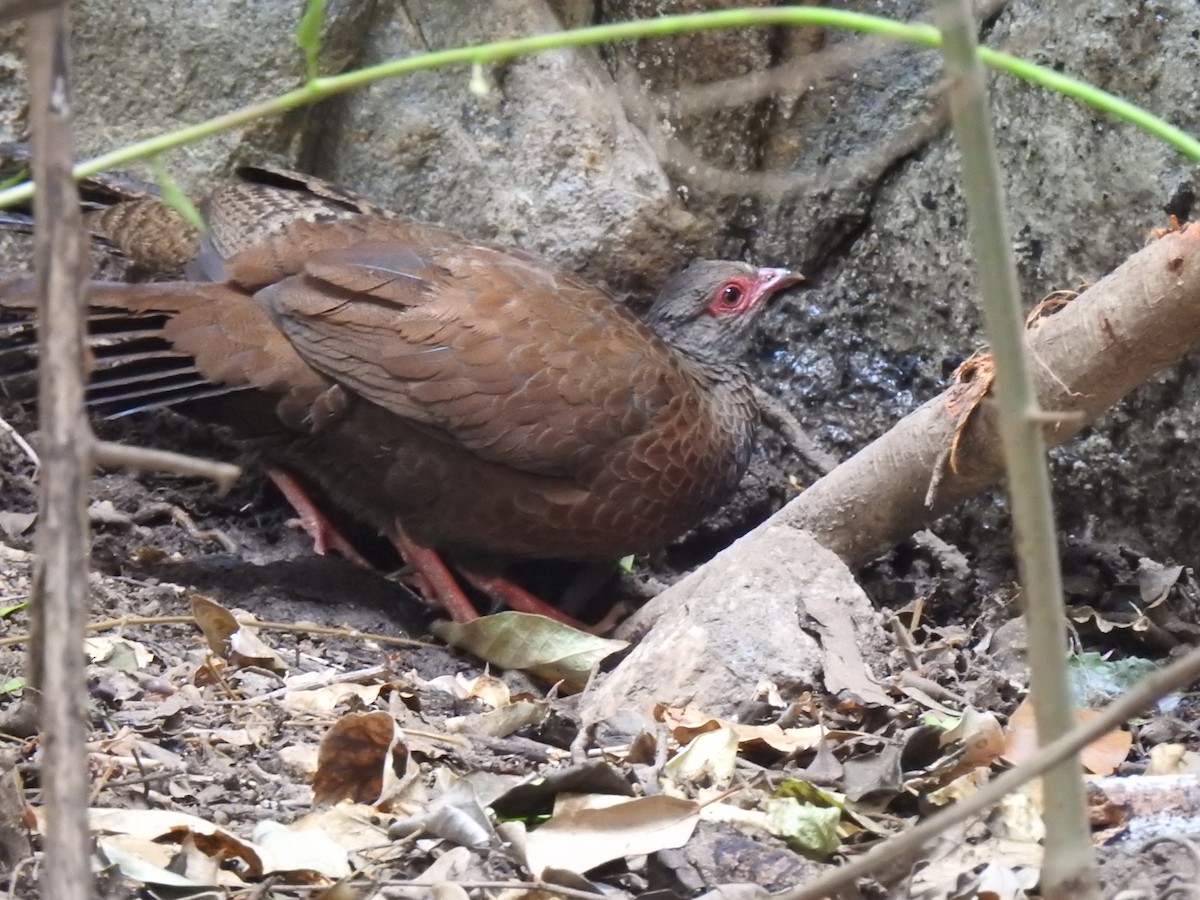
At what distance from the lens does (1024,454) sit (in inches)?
48.9

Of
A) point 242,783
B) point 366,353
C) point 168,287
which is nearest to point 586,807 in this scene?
point 242,783

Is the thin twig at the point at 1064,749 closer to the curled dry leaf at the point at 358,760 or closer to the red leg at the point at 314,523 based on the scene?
the curled dry leaf at the point at 358,760

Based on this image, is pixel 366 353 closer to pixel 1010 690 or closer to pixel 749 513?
pixel 749 513

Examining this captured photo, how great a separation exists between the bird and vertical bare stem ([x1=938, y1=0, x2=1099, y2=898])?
9.58 feet

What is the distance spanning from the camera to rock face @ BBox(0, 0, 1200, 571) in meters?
4.56

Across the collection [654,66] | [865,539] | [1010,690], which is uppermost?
[654,66]

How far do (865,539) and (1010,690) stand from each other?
89 centimetres

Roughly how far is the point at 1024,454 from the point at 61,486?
2.76 feet

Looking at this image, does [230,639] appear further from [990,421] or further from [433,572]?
[990,421]

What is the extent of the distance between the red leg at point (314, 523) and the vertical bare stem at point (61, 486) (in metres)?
3.52

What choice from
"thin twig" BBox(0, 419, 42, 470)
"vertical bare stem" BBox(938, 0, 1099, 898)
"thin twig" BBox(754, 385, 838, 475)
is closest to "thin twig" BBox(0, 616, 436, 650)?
"thin twig" BBox(0, 419, 42, 470)

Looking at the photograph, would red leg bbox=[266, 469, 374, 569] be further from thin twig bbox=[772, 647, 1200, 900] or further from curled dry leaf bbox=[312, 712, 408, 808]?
thin twig bbox=[772, 647, 1200, 900]

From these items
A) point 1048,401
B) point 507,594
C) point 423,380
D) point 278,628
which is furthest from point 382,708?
point 1048,401

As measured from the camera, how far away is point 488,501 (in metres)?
4.29
